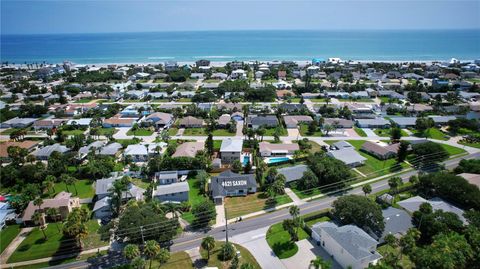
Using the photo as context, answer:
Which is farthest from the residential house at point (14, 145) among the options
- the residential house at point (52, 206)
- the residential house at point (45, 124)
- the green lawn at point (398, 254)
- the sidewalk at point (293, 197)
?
the green lawn at point (398, 254)

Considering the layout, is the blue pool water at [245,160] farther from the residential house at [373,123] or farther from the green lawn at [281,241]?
the residential house at [373,123]

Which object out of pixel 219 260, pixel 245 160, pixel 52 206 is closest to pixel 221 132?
pixel 245 160

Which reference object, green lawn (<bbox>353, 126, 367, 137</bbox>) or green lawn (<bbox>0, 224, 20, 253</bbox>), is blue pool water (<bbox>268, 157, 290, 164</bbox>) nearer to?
green lawn (<bbox>353, 126, 367, 137</bbox>)

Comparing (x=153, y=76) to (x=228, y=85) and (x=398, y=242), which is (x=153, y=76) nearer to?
(x=228, y=85)

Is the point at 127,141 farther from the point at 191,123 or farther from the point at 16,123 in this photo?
the point at 16,123

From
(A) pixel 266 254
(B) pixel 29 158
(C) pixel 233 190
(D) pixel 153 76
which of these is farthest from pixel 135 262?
(D) pixel 153 76

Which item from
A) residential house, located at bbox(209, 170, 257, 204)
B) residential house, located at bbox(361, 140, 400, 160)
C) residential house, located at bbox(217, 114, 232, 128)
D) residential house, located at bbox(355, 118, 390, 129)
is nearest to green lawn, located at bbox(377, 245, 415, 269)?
residential house, located at bbox(209, 170, 257, 204)

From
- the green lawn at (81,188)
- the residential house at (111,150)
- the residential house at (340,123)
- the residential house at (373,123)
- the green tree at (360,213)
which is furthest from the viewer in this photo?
the residential house at (373,123)
